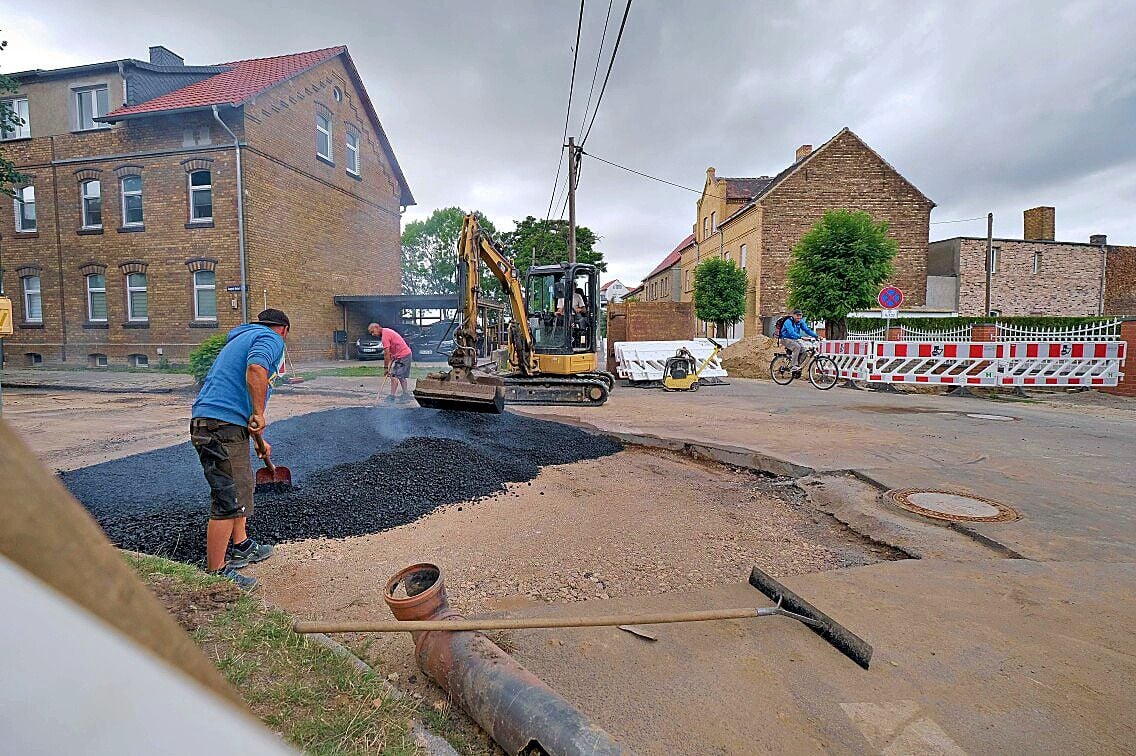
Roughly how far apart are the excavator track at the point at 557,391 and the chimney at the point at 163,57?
772 inches

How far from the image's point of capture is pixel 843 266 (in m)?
19.5

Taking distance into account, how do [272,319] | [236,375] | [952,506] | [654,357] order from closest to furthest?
1. [236,375]
2. [272,319]
3. [952,506]
4. [654,357]

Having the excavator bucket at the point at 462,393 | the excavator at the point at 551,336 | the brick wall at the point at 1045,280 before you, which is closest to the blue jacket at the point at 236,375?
the excavator bucket at the point at 462,393

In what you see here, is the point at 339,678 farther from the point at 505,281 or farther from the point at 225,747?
the point at 505,281

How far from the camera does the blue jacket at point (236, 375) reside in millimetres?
3729

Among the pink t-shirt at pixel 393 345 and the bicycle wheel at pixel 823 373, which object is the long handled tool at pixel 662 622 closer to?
the pink t-shirt at pixel 393 345

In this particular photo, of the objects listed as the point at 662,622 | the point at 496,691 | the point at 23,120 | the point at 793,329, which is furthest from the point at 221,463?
the point at 23,120

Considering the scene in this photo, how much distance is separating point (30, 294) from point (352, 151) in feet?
39.8

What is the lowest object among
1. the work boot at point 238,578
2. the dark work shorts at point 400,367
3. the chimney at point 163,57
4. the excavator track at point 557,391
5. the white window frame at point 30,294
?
the work boot at point 238,578

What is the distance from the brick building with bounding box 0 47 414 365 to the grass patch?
56.9ft

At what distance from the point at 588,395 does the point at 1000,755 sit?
9617mm

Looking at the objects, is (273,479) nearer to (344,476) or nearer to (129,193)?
(344,476)

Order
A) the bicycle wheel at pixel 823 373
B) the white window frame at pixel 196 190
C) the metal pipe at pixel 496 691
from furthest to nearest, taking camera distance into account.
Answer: the white window frame at pixel 196 190
the bicycle wheel at pixel 823 373
the metal pipe at pixel 496 691

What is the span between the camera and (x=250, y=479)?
3.82 m
